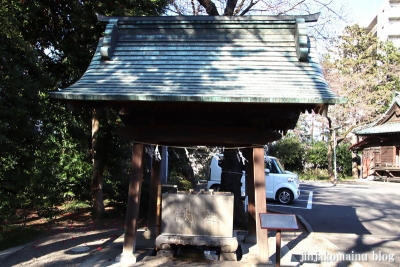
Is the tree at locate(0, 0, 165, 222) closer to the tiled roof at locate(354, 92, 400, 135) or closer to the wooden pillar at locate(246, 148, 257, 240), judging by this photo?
the wooden pillar at locate(246, 148, 257, 240)

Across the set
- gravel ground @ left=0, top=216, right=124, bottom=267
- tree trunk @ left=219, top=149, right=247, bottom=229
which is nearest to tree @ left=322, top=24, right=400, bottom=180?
tree trunk @ left=219, top=149, right=247, bottom=229

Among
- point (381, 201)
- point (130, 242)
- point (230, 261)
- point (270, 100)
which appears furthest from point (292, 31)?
point (381, 201)

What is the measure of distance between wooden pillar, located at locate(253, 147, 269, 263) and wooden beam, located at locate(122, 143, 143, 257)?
2118 mm

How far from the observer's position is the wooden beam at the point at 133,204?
643cm

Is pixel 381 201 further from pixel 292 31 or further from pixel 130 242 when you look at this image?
pixel 130 242

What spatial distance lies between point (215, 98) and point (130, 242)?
120 inches

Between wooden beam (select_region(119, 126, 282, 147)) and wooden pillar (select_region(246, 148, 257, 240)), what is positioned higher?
wooden beam (select_region(119, 126, 282, 147))

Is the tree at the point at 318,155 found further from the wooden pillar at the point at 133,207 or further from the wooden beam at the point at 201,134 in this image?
the wooden pillar at the point at 133,207

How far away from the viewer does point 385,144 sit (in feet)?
103

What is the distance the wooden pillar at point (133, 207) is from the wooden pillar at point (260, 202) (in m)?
2.12

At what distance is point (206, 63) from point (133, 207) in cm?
301

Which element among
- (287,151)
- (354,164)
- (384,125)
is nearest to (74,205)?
(287,151)

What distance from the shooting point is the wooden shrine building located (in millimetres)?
29797

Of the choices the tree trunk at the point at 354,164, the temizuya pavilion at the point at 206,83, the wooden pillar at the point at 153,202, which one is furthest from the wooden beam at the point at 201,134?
the tree trunk at the point at 354,164
